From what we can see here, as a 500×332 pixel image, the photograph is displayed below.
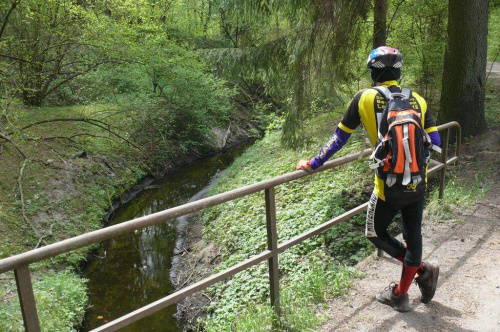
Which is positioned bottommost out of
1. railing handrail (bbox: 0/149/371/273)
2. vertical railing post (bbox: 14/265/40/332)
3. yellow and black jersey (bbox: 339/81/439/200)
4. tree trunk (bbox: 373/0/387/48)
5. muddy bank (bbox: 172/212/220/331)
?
muddy bank (bbox: 172/212/220/331)

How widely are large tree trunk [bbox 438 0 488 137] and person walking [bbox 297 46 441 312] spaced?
5827mm

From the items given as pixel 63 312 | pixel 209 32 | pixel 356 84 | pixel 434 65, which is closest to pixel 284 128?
pixel 356 84

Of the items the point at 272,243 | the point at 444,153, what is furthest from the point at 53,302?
the point at 444,153

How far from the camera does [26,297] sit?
1.94 m

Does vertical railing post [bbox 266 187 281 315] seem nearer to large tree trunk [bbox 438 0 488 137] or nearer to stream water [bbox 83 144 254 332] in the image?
stream water [bbox 83 144 254 332]

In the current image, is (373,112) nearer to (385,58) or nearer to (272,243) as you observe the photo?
(385,58)

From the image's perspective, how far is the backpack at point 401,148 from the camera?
2.81 meters

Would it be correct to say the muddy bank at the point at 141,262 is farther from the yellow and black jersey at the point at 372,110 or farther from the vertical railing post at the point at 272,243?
the yellow and black jersey at the point at 372,110

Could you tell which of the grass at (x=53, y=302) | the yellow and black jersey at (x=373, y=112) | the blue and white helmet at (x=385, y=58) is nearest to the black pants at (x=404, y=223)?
the yellow and black jersey at (x=373, y=112)

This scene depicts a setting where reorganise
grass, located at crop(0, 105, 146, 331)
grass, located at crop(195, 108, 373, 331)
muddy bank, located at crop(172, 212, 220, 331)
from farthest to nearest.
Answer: muddy bank, located at crop(172, 212, 220, 331) → grass, located at crop(0, 105, 146, 331) → grass, located at crop(195, 108, 373, 331)

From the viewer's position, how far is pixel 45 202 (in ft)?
32.4

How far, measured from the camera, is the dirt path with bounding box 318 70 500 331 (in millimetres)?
3254

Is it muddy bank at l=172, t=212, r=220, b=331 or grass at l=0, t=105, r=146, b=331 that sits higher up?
grass at l=0, t=105, r=146, b=331

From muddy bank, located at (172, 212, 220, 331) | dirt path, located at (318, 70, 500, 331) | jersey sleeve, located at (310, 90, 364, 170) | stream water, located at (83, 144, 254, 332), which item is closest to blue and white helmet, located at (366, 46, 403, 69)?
jersey sleeve, located at (310, 90, 364, 170)
